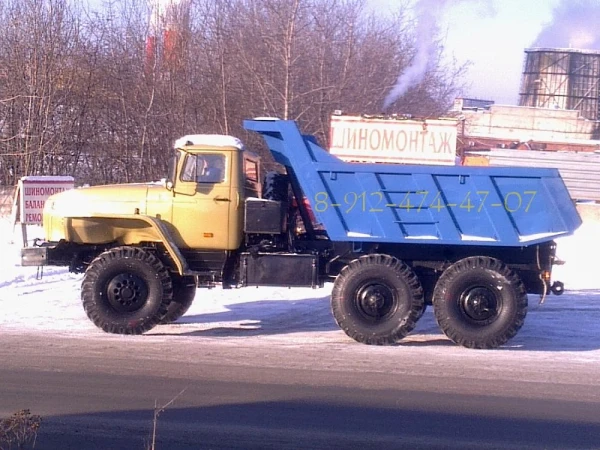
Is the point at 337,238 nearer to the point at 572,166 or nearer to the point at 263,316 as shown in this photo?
the point at 263,316

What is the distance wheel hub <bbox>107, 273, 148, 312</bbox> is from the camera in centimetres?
1171

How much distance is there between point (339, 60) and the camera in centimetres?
2314

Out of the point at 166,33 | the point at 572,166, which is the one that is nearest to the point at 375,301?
the point at 166,33

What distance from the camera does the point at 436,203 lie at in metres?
11.5

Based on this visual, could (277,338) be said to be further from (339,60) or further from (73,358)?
(339,60)

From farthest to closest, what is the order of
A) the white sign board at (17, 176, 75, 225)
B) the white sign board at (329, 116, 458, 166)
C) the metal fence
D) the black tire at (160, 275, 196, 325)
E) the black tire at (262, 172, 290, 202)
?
1. the metal fence
2. the white sign board at (17, 176, 75, 225)
3. the white sign board at (329, 116, 458, 166)
4. the black tire at (160, 275, 196, 325)
5. the black tire at (262, 172, 290, 202)

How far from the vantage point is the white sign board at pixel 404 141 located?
1556 cm

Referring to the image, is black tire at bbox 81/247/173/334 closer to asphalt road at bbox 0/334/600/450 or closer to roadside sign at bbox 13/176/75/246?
asphalt road at bbox 0/334/600/450

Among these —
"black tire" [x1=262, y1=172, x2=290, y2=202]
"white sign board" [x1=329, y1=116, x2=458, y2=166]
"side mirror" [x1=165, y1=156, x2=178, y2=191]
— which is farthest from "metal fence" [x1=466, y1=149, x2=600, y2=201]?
"side mirror" [x1=165, y1=156, x2=178, y2=191]

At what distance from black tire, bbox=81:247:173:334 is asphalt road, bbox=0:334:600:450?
310 millimetres

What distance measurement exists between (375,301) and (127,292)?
3160mm

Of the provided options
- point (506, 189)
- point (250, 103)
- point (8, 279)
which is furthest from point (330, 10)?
point (506, 189)

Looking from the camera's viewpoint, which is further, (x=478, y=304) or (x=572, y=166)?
(x=572, y=166)

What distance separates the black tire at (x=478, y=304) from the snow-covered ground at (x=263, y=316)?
15.1 inches
